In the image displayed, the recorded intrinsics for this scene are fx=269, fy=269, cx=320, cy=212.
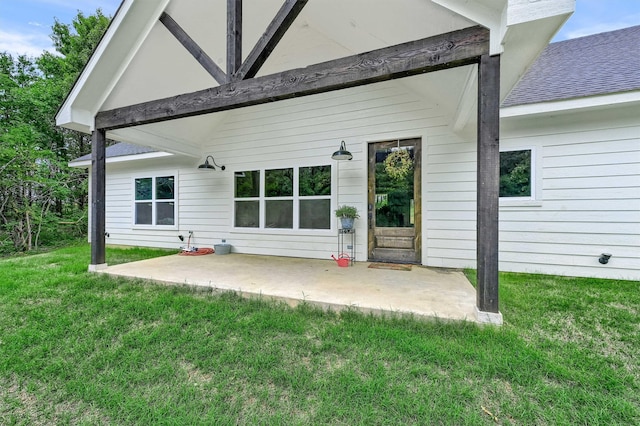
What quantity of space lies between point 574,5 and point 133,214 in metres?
9.31

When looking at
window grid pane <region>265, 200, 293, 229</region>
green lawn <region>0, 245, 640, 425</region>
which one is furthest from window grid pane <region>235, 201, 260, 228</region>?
green lawn <region>0, 245, 640, 425</region>

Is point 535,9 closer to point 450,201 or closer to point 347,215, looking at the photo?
point 450,201

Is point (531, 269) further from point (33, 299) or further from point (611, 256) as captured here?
point (33, 299)

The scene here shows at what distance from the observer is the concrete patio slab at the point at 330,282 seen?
269cm

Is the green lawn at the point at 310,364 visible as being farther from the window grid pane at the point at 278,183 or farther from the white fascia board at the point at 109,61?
the window grid pane at the point at 278,183

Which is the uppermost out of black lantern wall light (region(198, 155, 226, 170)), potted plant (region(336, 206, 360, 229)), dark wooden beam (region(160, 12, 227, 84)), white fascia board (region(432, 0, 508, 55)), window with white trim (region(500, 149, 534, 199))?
dark wooden beam (region(160, 12, 227, 84))

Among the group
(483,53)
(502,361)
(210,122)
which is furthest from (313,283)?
(210,122)

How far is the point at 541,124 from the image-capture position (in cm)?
396

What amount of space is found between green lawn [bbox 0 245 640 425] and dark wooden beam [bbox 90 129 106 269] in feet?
4.37

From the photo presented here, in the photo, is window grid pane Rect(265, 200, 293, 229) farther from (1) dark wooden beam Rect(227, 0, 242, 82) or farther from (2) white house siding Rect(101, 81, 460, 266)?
(1) dark wooden beam Rect(227, 0, 242, 82)

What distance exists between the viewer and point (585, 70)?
13.4 ft

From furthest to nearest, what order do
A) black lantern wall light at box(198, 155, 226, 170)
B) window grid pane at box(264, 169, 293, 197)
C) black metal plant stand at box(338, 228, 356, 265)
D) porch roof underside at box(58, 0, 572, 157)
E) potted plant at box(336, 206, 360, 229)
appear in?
black lantern wall light at box(198, 155, 226, 170) → window grid pane at box(264, 169, 293, 197) → black metal plant stand at box(338, 228, 356, 265) → potted plant at box(336, 206, 360, 229) → porch roof underside at box(58, 0, 572, 157)

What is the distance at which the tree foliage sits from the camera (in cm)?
715

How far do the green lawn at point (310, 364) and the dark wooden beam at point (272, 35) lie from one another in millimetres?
2616
